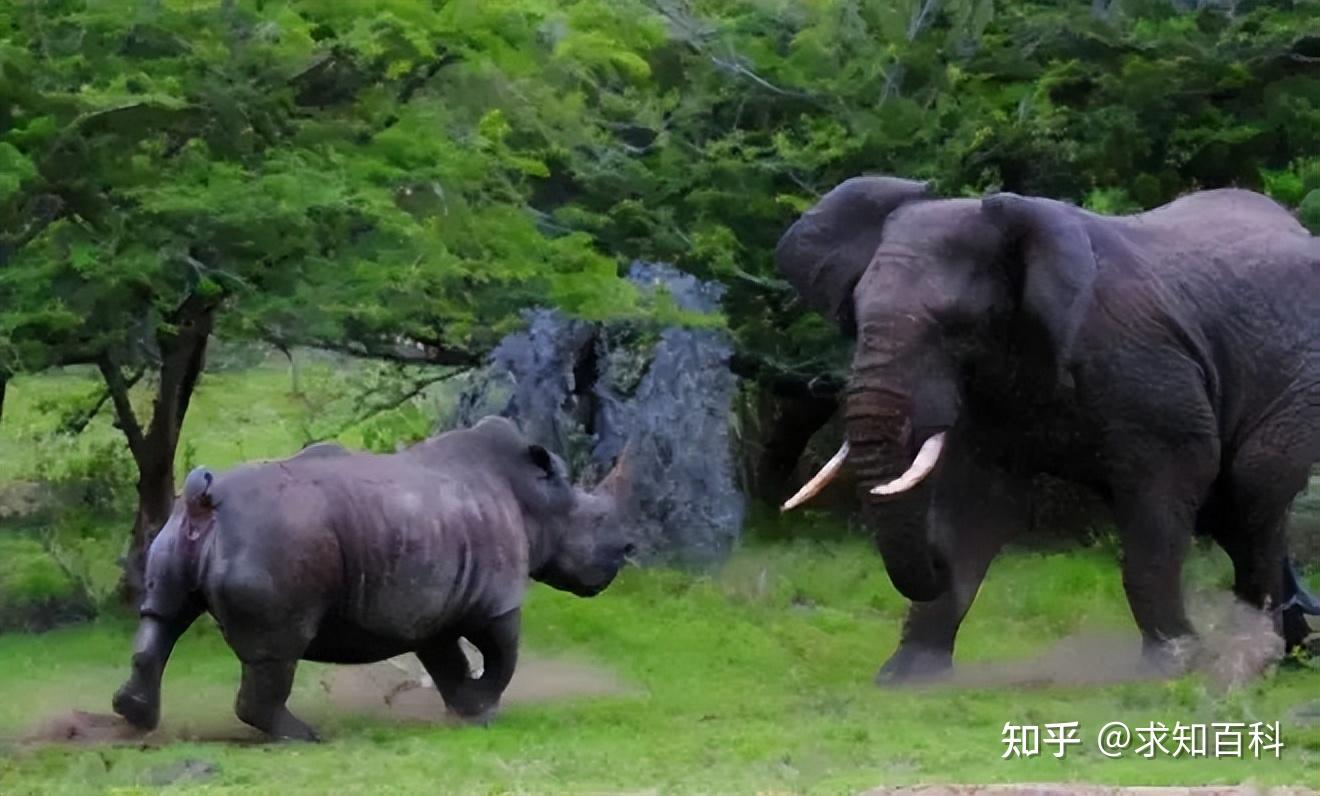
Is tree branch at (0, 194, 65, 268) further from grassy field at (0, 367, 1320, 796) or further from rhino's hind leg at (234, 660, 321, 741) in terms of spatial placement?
rhino's hind leg at (234, 660, 321, 741)

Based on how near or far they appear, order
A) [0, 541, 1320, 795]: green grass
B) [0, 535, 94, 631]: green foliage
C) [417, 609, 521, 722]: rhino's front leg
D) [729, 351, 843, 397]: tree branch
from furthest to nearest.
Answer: [729, 351, 843, 397]: tree branch < [0, 535, 94, 631]: green foliage < [417, 609, 521, 722]: rhino's front leg < [0, 541, 1320, 795]: green grass

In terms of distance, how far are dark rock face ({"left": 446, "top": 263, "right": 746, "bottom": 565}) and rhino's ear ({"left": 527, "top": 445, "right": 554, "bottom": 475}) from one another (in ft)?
22.5

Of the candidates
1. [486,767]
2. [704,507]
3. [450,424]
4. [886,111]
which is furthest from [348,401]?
[486,767]

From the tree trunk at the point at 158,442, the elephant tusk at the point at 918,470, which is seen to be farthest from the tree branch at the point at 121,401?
the elephant tusk at the point at 918,470

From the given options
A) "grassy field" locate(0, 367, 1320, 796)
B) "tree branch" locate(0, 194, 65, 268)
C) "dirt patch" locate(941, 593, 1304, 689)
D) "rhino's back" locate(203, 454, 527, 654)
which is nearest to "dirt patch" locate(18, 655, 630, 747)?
"grassy field" locate(0, 367, 1320, 796)

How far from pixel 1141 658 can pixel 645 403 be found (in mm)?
8213

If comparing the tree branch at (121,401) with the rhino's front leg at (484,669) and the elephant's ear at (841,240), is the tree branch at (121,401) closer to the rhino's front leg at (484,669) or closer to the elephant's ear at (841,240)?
the rhino's front leg at (484,669)

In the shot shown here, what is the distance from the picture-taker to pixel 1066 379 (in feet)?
38.5

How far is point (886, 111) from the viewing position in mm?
18656

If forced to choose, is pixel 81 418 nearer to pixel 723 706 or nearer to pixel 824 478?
pixel 723 706

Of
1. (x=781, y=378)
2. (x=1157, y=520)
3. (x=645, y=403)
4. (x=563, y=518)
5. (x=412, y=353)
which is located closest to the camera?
(x=1157, y=520)

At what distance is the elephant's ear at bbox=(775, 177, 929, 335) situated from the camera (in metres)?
12.3

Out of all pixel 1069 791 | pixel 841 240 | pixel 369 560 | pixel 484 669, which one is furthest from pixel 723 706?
pixel 1069 791

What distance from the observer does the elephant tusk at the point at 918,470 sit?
10805mm
